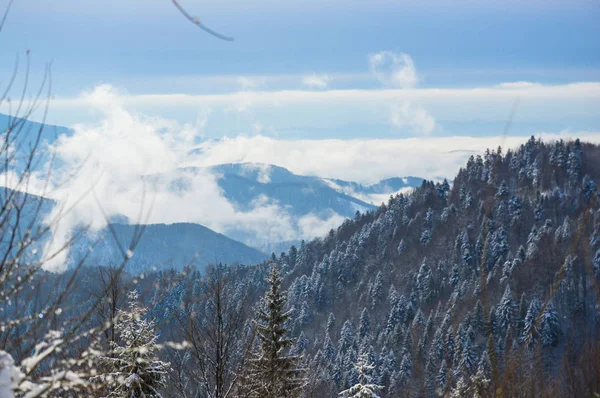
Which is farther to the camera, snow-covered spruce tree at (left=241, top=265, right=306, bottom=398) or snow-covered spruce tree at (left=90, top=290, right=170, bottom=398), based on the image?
snow-covered spruce tree at (left=241, top=265, right=306, bottom=398)

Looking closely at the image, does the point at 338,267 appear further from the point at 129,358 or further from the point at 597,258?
the point at 129,358

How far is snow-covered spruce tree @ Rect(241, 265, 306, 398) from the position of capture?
18562 millimetres

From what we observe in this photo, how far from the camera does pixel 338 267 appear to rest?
168 meters

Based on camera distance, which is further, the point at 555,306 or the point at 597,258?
the point at 597,258

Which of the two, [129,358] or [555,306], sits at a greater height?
[129,358]

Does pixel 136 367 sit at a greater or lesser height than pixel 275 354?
greater

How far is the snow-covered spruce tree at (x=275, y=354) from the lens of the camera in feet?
60.9

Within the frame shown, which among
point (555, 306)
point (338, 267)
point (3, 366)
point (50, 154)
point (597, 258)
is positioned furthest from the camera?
point (338, 267)

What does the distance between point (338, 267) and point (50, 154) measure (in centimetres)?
16431

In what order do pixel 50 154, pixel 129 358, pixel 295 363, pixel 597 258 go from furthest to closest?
pixel 597 258 < pixel 295 363 < pixel 129 358 < pixel 50 154

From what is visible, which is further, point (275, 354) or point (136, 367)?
point (275, 354)

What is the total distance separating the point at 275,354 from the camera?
19672 mm

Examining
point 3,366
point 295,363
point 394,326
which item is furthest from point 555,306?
point 3,366

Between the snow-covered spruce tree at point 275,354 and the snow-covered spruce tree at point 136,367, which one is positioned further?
the snow-covered spruce tree at point 275,354
